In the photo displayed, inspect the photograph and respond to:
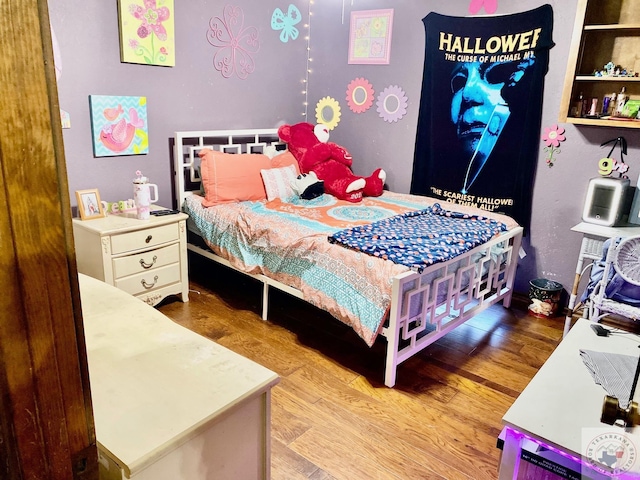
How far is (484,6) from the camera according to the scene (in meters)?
3.36

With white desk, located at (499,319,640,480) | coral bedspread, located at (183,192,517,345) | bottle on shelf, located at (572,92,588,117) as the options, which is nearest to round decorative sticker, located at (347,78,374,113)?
coral bedspread, located at (183,192,517,345)

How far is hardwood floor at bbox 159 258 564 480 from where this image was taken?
196 centimetres

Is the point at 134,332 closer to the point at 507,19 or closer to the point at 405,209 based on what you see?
the point at 405,209

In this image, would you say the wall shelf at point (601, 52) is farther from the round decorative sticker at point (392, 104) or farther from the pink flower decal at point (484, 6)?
the round decorative sticker at point (392, 104)

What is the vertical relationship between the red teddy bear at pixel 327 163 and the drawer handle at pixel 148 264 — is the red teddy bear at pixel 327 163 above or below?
above

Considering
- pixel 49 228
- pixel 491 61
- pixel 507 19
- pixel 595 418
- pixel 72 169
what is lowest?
pixel 595 418

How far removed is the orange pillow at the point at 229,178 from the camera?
3340 mm

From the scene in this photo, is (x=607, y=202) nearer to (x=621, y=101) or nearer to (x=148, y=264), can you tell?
(x=621, y=101)

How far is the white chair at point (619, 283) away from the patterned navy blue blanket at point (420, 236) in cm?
62

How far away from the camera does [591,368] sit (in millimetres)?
1432

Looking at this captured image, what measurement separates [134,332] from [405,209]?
2.43 metres

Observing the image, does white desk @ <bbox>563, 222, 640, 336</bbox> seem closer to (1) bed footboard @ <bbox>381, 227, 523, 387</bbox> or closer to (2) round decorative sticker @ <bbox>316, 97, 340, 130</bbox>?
(1) bed footboard @ <bbox>381, 227, 523, 387</bbox>

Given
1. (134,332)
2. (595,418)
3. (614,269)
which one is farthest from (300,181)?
(595,418)

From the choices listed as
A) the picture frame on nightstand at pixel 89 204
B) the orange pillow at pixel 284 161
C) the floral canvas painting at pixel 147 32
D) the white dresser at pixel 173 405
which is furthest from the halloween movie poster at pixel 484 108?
the white dresser at pixel 173 405
